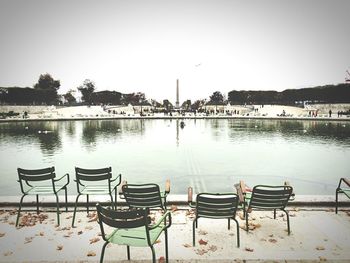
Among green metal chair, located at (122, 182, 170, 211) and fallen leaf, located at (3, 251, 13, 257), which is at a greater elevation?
green metal chair, located at (122, 182, 170, 211)

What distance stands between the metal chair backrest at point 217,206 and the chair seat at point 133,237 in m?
1.02

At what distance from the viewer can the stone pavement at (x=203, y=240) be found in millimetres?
5035

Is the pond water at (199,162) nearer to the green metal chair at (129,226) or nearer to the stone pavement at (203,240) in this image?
the stone pavement at (203,240)

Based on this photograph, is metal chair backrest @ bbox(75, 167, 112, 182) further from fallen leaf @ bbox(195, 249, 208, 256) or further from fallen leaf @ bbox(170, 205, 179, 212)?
fallen leaf @ bbox(195, 249, 208, 256)

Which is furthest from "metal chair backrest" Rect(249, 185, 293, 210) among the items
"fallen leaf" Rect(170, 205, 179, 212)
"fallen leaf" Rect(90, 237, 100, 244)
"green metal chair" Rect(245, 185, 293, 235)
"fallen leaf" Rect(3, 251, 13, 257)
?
"fallen leaf" Rect(3, 251, 13, 257)

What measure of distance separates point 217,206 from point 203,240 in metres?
0.81

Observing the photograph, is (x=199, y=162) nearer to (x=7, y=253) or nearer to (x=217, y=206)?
(x=217, y=206)

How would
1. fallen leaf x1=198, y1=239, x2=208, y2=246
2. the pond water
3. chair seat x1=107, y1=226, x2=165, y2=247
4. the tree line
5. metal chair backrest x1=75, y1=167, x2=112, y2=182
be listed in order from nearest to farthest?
chair seat x1=107, y1=226, x2=165, y2=247 < fallen leaf x1=198, y1=239, x2=208, y2=246 < metal chair backrest x1=75, y1=167, x2=112, y2=182 < the pond water < the tree line

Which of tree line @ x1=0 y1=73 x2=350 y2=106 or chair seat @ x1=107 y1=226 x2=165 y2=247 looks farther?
tree line @ x1=0 y1=73 x2=350 y2=106

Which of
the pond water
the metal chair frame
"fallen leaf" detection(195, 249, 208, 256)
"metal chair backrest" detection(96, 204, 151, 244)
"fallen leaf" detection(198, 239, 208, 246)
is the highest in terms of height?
"metal chair backrest" detection(96, 204, 151, 244)

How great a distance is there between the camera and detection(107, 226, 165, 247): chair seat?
4.34 m

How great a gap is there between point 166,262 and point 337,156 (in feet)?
52.3

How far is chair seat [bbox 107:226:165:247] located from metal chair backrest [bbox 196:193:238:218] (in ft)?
3.35

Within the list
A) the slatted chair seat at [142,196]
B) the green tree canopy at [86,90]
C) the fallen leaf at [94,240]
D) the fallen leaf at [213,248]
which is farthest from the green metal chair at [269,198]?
the green tree canopy at [86,90]
